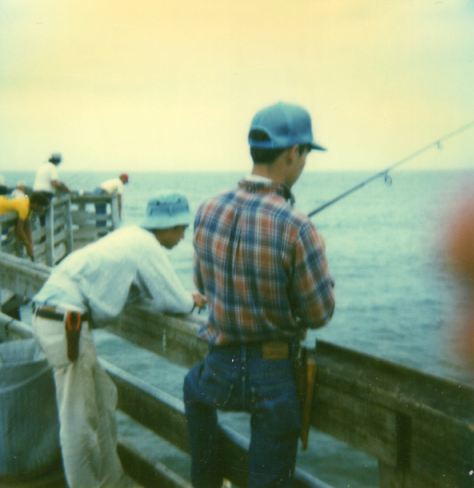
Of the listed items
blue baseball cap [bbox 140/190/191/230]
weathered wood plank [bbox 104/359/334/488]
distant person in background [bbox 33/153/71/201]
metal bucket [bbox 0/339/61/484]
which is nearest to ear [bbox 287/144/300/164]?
blue baseball cap [bbox 140/190/191/230]

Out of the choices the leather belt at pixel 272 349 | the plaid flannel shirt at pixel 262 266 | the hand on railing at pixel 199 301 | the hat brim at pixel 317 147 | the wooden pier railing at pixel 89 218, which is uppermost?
the hat brim at pixel 317 147

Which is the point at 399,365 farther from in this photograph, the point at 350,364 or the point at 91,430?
the point at 91,430

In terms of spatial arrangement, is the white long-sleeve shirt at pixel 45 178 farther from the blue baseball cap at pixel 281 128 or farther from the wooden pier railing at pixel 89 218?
the blue baseball cap at pixel 281 128

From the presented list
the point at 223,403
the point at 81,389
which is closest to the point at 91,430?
the point at 81,389

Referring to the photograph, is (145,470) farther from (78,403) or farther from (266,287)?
(266,287)

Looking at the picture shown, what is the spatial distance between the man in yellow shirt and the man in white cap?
698 centimetres

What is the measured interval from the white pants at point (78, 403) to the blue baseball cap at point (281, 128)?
3.96 feet

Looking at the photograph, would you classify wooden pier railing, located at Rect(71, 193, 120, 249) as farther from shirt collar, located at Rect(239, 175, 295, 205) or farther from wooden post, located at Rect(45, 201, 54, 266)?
shirt collar, located at Rect(239, 175, 295, 205)

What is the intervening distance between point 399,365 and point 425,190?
107m

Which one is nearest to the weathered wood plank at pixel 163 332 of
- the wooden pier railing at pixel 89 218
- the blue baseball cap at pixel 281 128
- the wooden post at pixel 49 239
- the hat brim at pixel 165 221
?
the hat brim at pixel 165 221

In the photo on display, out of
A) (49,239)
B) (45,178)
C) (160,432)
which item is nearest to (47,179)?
(45,178)

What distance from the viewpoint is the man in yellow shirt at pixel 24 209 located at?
29.9 feet

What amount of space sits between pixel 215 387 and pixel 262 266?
439 mm

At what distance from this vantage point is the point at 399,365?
1.71 meters
